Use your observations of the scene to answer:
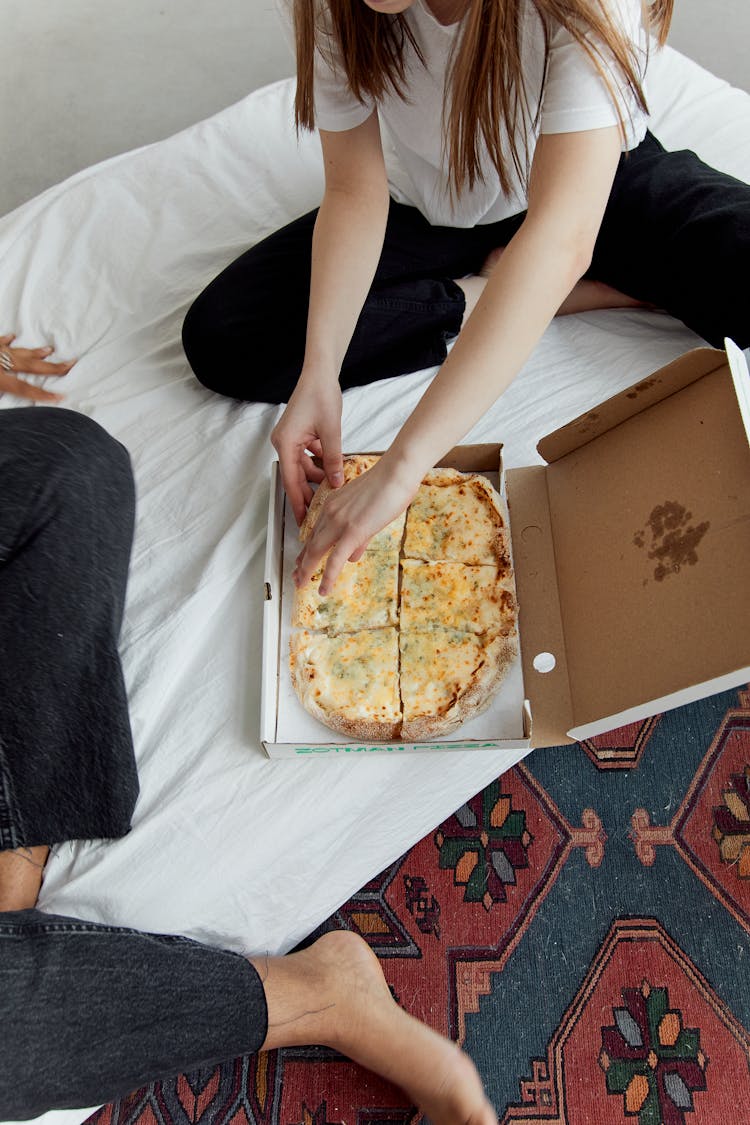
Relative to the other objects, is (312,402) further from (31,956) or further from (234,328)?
(31,956)

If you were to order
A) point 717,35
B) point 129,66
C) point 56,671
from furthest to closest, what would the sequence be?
point 129,66
point 717,35
point 56,671

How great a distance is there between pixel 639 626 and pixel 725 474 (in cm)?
18

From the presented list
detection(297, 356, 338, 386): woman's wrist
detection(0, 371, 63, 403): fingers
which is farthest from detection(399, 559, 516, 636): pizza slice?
detection(0, 371, 63, 403): fingers

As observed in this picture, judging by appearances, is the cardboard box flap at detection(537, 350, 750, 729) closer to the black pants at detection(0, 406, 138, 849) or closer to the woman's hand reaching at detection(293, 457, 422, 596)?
the woman's hand reaching at detection(293, 457, 422, 596)

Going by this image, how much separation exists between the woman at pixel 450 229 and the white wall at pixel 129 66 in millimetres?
817

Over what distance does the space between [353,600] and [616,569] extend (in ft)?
1.06

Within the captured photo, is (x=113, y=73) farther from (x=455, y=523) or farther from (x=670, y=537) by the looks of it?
(x=670, y=537)


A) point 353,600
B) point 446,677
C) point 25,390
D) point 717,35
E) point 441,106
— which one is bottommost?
point 446,677

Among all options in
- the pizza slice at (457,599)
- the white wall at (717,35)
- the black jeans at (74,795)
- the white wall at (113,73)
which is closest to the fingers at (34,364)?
the black jeans at (74,795)

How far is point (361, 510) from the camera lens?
2.95 feet

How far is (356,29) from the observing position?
0.87m

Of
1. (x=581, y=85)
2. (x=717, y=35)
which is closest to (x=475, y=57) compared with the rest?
(x=581, y=85)

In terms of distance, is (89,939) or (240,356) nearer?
(89,939)

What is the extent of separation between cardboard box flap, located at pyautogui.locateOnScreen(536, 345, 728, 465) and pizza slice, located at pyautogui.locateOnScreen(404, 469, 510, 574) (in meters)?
0.10
